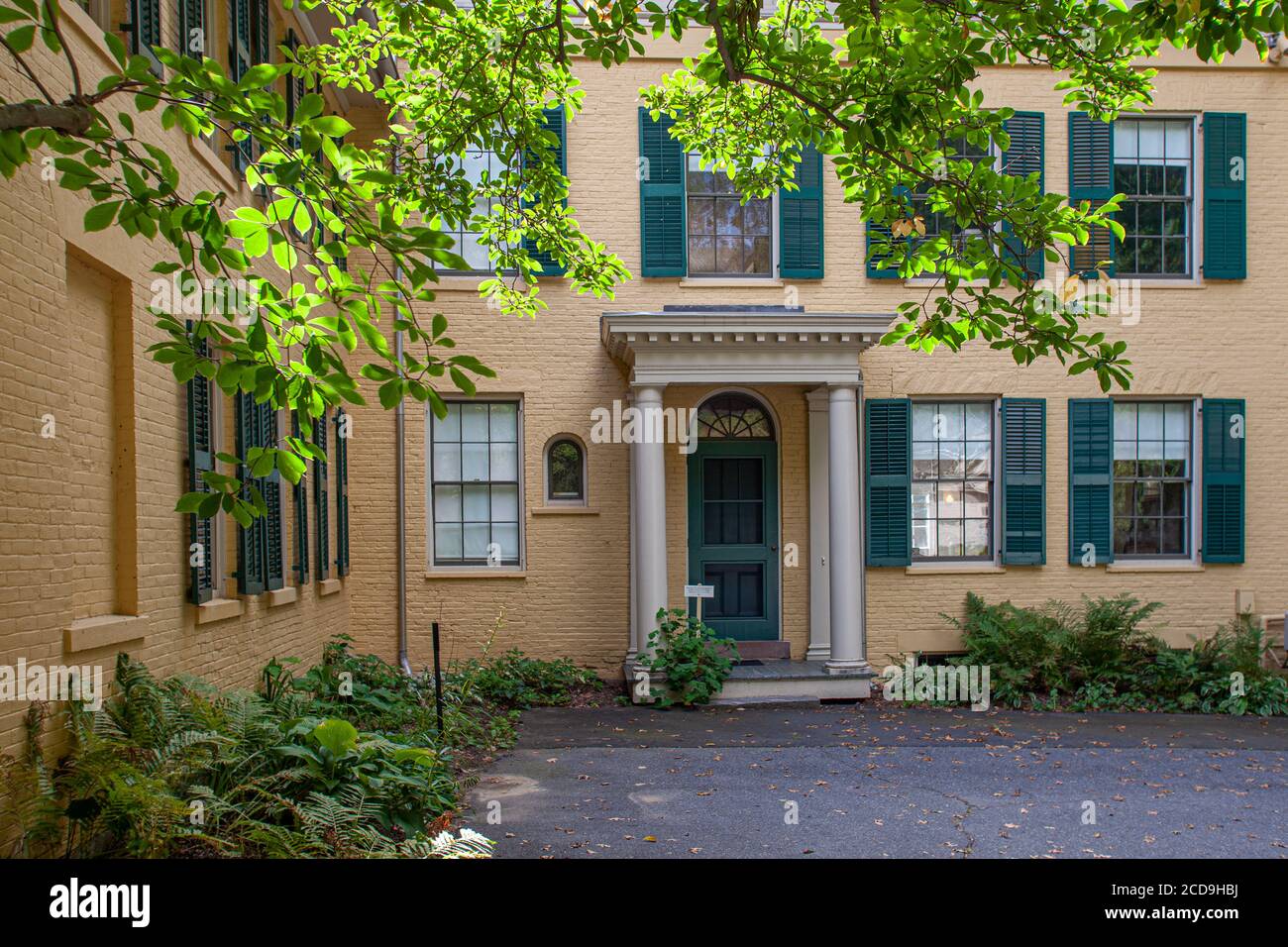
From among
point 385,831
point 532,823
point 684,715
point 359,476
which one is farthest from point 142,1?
point 684,715

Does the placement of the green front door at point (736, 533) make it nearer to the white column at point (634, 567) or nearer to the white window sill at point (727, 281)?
the white column at point (634, 567)

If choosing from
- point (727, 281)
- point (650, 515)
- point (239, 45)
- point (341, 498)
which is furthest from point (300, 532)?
point (727, 281)

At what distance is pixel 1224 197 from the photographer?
13.6 metres

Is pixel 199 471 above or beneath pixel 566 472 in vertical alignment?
above

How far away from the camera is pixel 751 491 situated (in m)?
13.6

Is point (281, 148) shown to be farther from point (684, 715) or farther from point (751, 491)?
point (751, 491)

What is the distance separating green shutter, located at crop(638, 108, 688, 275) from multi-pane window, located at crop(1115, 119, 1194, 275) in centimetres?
555

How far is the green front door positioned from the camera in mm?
13516

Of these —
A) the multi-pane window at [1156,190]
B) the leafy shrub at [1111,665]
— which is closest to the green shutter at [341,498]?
the leafy shrub at [1111,665]

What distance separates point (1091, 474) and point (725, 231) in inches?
215

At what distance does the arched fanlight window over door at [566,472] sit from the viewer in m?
13.5

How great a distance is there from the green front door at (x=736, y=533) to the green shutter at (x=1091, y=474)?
12.1 ft

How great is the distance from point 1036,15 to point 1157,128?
9551 mm

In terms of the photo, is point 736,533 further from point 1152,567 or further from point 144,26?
point 144,26
